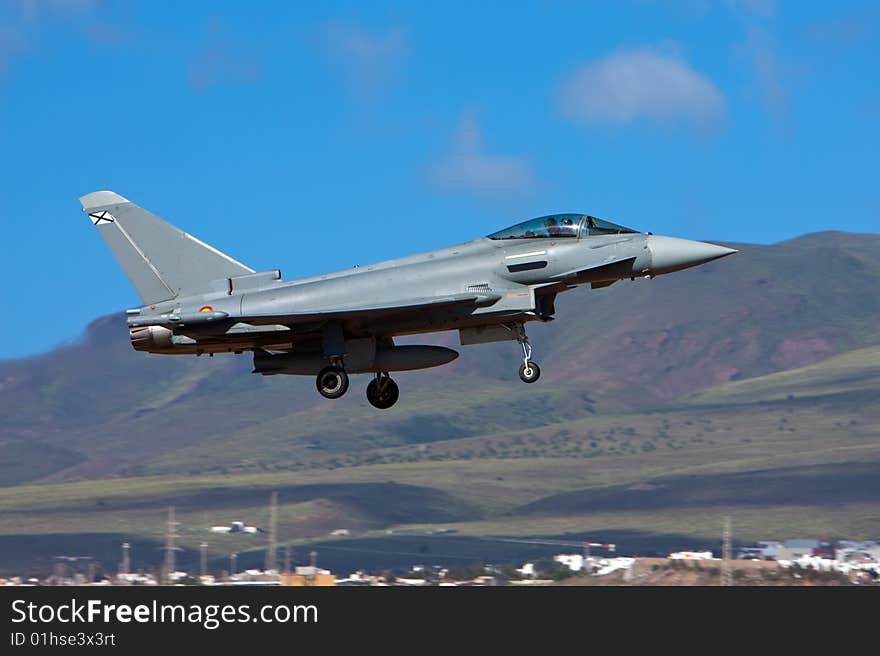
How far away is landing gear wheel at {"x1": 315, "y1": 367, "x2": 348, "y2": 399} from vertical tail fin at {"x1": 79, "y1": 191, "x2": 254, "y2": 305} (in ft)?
11.1

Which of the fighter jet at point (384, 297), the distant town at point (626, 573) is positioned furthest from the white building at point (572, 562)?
the fighter jet at point (384, 297)

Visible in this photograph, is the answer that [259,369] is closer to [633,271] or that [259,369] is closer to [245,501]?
[633,271]

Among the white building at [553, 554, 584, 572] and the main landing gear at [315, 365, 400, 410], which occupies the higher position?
the main landing gear at [315, 365, 400, 410]

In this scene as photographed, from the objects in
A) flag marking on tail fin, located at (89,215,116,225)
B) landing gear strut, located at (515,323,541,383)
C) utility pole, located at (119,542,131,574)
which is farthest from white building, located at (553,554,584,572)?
landing gear strut, located at (515,323,541,383)

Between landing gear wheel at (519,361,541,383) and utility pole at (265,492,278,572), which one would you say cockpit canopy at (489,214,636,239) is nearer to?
landing gear wheel at (519,361,541,383)

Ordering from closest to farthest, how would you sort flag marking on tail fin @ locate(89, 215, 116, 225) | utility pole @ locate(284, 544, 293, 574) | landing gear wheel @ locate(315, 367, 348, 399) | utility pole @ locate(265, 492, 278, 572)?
landing gear wheel @ locate(315, 367, 348, 399)
flag marking on tail fin @ locate(89, 215, 116, 225)
utility pole @ locate(284, 544, 293, 574)
utility pole @ locate(265, 492, 278, 572)

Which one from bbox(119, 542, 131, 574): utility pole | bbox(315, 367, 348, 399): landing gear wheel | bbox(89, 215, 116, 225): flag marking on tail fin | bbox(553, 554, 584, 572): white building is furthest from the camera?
bbox(119, 542, 131, 574): utility pole

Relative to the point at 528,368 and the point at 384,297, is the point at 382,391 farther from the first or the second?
the point at 528,368

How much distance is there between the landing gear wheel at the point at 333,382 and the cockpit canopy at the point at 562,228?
4749 millimetres

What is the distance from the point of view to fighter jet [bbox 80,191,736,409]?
3372 centimetres
